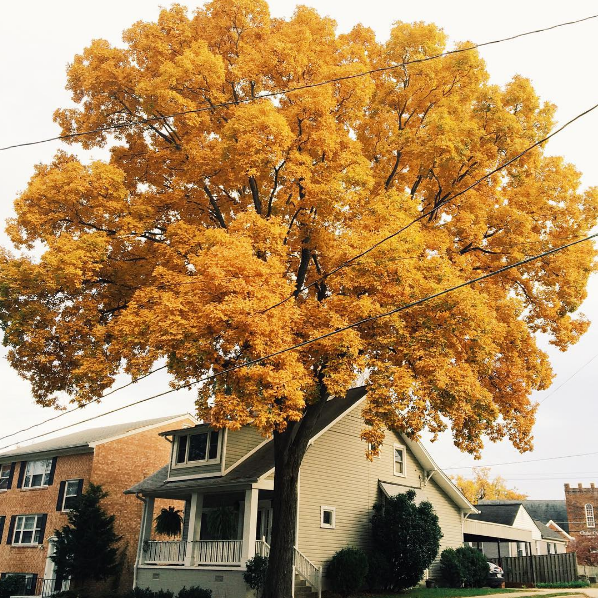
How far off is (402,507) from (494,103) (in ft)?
Answer: 50.5

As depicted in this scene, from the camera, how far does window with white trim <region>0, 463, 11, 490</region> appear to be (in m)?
35.9

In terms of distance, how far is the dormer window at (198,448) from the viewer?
2498 centimetres

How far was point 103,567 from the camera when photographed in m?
27.7

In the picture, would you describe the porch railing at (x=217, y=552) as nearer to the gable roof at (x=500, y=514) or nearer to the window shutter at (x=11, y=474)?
the window shutter at (x=11, y=474)

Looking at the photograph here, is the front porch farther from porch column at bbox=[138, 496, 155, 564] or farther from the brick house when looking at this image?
the brick house

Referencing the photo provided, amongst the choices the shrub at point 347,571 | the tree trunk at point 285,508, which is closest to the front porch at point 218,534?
the shrub at point 347,571

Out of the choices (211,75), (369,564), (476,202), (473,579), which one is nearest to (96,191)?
(211,75)

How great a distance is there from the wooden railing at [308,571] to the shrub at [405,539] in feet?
9.91

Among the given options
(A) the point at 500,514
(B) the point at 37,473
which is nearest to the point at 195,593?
(B) the point at 37,473

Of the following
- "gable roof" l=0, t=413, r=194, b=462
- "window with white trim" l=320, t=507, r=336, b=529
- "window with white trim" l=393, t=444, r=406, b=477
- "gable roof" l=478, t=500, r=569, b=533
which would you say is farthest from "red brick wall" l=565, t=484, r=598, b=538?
"window with white trim" l=320, t=507, r=336, b=529

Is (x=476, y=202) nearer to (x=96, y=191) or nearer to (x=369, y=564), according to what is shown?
(x=96, y=191)

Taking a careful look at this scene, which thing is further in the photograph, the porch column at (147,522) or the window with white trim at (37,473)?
the window with white trim at (37,473)

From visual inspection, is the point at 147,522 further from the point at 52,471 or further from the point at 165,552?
the point at 52,471

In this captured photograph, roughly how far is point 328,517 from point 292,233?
39.0ft
